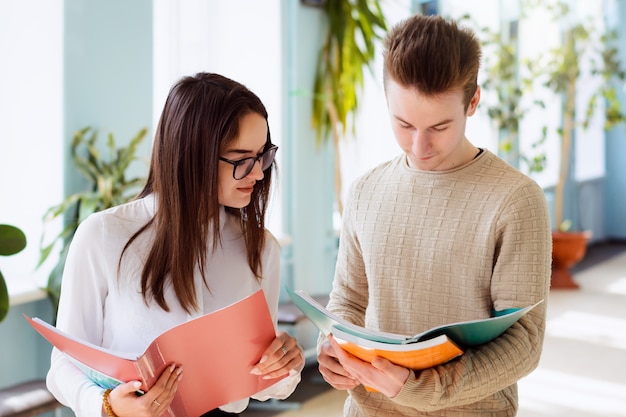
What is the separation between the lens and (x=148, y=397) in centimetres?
140

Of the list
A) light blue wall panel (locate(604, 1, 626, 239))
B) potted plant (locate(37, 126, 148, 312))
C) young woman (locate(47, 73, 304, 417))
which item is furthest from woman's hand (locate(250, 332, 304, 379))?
light blue wall panel (locate(604, 1, 626, 239))

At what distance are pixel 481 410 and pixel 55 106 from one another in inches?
103

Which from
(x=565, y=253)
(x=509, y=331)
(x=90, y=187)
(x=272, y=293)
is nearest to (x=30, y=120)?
(x=90, y=187)

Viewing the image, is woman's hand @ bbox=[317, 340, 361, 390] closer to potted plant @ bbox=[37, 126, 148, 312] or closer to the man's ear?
the man's ear

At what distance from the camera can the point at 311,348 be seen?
5.18 m

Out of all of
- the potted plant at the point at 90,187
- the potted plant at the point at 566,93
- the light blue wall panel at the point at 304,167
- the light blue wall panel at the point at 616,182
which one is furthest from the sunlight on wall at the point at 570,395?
the light blue wall panel at the point at 616,182

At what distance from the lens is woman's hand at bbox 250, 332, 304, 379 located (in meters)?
1.56

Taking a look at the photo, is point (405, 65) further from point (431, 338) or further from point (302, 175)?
point (302, 175)

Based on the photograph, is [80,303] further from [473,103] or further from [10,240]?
[473,103]

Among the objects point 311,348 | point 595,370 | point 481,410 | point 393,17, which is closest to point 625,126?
point 393,17

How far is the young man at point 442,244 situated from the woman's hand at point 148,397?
322mm

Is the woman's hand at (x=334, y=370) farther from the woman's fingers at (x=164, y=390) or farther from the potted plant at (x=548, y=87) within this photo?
the potted plant at (x=548, y=87)

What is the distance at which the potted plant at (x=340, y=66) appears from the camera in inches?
194

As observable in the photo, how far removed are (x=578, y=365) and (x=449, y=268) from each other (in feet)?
13.2
